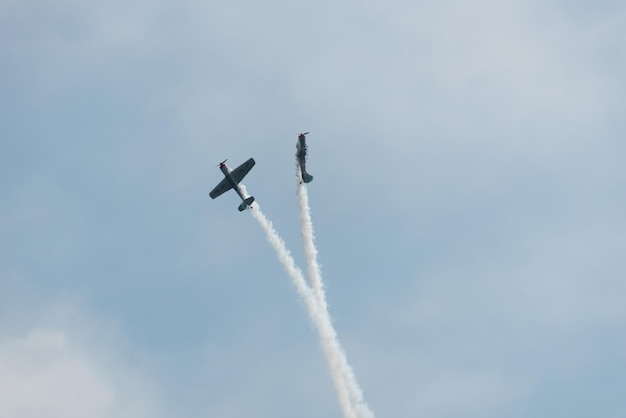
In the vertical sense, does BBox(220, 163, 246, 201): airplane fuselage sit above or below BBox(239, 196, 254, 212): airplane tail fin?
above

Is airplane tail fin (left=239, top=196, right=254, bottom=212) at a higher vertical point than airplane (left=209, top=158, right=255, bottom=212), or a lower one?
lower

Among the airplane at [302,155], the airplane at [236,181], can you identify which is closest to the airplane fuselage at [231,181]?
the airplane at [236,181]

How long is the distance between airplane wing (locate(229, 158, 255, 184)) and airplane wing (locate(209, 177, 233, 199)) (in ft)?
5.37

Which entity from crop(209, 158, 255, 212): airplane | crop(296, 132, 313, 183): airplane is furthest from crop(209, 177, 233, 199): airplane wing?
crop(296, 132, 313, 183): airplane

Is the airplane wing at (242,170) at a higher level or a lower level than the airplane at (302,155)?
higher

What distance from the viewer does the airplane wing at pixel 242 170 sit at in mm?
176125

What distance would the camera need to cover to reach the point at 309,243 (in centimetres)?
17025

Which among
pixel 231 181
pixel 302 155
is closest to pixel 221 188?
pixel 231 181

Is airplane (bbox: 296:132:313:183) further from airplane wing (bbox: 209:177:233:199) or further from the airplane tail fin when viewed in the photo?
airplane wing (bbox: 209:177:233:199)

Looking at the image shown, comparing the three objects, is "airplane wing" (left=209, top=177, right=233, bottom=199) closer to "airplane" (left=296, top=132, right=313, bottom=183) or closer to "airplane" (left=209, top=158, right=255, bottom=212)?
"airplane" (left=209, top=158, right=255, bottom=212)

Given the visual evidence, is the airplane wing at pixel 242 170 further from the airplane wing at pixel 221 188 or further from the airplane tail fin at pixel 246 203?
the airplane tail fin at pixel 246 203

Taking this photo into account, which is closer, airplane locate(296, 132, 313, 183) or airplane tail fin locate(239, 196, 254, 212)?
airplane locate(296, 132, 313, 183)

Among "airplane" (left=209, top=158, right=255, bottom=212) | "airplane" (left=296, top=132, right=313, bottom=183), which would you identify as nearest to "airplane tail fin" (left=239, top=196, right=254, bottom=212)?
"airplane" (left=209, top=158, right=255, bottom=212)

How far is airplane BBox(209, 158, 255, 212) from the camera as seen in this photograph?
577 ft
